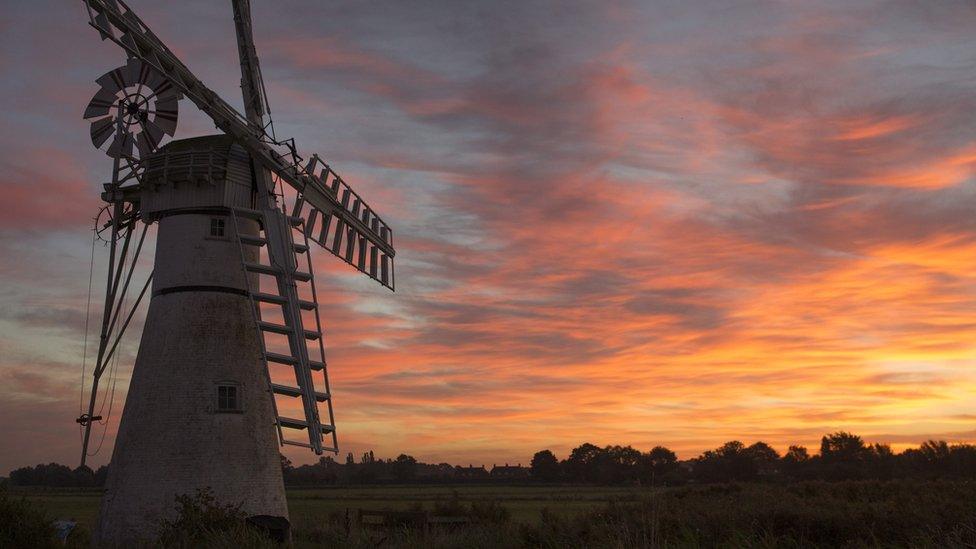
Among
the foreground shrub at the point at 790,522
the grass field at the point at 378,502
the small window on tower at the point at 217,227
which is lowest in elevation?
the grass field at the point at 378,502

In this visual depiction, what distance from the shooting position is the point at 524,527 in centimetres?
1798

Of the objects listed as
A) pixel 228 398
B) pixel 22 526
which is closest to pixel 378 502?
pixel 228 398

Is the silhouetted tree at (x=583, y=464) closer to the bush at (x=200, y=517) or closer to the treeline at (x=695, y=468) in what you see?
the treeline at (x=695, y=468)

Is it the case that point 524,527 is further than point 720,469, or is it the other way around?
point 720,469

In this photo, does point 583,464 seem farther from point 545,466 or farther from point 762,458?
point 762,458

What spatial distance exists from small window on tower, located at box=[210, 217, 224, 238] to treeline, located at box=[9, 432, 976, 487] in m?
42.1

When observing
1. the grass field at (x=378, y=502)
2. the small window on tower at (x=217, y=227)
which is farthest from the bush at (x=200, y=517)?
the small window on tower at (x=217, y=227)

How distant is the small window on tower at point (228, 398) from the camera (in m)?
23.6

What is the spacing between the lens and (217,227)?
81.5 ft

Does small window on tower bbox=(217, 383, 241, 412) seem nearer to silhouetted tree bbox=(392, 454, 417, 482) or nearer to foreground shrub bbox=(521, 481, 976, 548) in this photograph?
foreground shrub bbox=(521, 481, 976, 548)

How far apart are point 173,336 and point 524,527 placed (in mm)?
12236

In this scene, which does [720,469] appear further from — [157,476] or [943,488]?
[157,476]

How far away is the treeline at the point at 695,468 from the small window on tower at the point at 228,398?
134 ft

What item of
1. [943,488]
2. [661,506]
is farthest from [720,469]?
[661,506]
